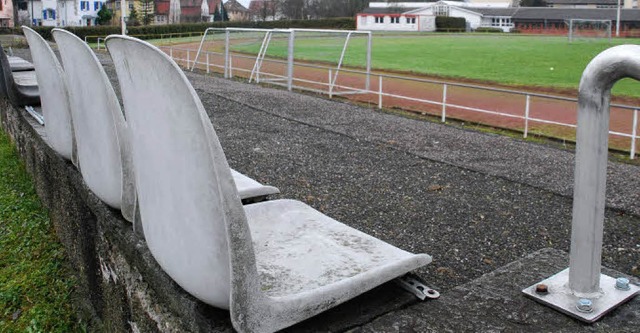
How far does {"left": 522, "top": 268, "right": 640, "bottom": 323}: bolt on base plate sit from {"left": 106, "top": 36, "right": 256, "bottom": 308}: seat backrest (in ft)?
3.61

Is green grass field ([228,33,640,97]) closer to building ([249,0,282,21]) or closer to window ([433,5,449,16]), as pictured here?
window ([433,5,449,16])

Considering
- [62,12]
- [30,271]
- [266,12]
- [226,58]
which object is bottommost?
[30,271]

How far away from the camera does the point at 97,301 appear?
3.63m

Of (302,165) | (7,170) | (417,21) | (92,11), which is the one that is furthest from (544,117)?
(92,11)

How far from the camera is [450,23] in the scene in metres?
91.9

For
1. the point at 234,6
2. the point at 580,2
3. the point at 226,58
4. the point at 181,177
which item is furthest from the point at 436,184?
the point at 234,6

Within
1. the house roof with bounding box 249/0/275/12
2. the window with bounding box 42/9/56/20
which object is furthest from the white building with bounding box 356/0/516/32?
the window with bounding box 42/9/56/20

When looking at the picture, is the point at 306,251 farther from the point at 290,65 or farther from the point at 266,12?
the point at 266,12

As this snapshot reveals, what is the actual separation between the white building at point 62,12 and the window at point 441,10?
49.5 meters

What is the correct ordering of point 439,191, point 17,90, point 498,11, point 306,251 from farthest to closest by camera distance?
1. point 498,11
2. point 17,90
3. point 439,191
4. point 306,251

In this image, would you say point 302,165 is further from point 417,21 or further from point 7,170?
point 417,21

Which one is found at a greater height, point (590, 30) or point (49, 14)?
point (49, 14)

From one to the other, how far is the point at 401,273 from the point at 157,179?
2.97ft

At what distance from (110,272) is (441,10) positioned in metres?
107
